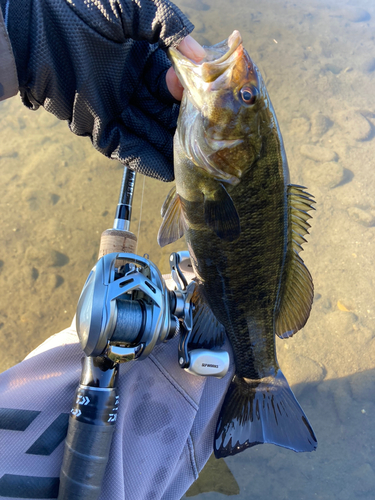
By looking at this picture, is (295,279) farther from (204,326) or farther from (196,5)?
(196,5)

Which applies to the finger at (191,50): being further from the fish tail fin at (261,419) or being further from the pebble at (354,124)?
the pebble at (354,124)

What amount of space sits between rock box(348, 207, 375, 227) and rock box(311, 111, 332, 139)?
1.40 meters

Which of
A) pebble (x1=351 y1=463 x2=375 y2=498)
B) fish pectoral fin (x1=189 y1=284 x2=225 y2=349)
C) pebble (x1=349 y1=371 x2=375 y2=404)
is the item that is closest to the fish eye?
fish pectoral fin (x1=189 y1=284 x2=225 y2=349)

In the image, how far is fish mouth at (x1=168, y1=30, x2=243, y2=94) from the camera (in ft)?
4.12

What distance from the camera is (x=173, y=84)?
1580 millimetres

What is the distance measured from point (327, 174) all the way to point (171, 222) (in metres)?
3.55

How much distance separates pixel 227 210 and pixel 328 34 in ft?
22.8

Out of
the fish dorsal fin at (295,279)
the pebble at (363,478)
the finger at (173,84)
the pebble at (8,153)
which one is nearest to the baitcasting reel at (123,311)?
the fish dorsal fin at (295,279)

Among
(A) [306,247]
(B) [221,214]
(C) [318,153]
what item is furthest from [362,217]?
(B) [221,214]

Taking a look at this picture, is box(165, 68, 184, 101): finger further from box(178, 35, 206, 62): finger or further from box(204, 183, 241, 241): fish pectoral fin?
box(204, 183, 241, 241): fish pectoral fin

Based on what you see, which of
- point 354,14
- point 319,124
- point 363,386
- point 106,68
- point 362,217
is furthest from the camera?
point 354,14

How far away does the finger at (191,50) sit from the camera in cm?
125

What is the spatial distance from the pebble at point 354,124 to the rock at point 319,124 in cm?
22

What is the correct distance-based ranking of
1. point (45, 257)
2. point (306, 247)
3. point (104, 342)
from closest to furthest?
1. point (104, 342)
2. point (45, 257)
3. point (306, 247)
